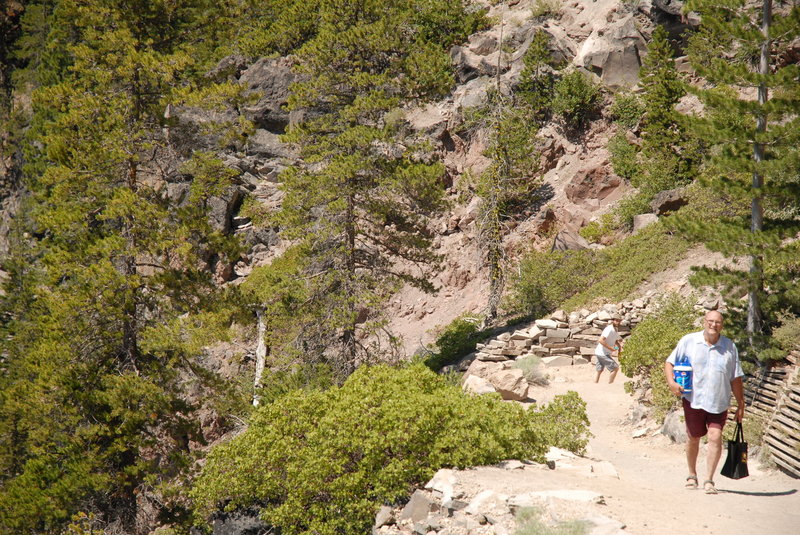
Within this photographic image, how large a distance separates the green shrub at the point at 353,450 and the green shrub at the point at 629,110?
64.6 feet

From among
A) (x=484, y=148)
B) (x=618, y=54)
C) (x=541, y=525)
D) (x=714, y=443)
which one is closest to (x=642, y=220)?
(x=484, y=148)

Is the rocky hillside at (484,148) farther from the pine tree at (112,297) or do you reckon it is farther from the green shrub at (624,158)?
the pine tree at (112,297)

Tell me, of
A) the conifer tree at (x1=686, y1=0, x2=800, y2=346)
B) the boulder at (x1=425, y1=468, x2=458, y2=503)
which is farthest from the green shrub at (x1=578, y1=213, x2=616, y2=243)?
the boulder at (x1=425, y1=468, x2=458, y2=503)

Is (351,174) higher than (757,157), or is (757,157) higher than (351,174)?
(757,157)

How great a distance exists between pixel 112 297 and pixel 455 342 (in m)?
10.5

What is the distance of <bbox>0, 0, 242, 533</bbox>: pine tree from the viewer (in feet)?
39.5

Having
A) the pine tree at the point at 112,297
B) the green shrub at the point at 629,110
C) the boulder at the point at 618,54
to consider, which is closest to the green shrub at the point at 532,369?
the pine tree at the point at 112,297

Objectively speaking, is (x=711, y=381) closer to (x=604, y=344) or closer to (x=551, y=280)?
(x=604, y=344)

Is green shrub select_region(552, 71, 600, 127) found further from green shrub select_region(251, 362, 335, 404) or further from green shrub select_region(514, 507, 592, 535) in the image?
green shrub select_region(514, 507, 592, 535)

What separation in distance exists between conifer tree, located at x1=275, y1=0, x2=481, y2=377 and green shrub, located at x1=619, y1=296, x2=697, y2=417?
5.79m

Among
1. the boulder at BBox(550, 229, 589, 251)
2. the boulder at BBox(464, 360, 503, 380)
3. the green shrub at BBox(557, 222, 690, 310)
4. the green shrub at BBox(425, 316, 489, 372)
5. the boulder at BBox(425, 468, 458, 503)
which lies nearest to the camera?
the boulder at BBox(425, 468, 458, 503)

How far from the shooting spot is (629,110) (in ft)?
85.4

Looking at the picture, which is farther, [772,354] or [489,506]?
[772,354]

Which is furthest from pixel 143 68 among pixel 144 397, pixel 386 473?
pixel 386 473
